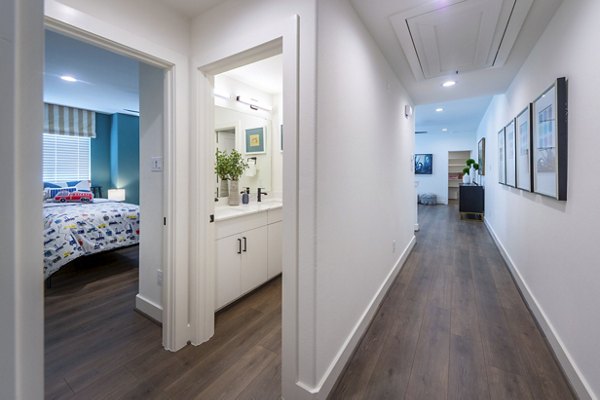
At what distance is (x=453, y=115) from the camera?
605 cm

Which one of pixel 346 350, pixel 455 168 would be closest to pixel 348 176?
pixel 346 350

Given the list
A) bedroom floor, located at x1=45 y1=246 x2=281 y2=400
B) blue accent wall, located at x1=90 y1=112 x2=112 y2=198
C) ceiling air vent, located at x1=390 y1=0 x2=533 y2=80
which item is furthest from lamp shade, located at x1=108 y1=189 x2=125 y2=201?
ceiling air vent, located at x1=390 y1=0 x2=533 y2=80

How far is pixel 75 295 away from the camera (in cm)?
263

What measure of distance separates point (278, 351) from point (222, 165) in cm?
191

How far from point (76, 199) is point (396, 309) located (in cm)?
507

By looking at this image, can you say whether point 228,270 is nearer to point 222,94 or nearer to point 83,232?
point 222,94

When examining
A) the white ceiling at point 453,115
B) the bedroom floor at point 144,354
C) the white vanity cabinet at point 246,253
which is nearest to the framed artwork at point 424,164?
the white ceiling at point 453,115

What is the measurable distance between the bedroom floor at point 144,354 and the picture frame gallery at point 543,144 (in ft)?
7.24

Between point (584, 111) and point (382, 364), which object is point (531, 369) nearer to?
point (382, 364)

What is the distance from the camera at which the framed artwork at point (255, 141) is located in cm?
332

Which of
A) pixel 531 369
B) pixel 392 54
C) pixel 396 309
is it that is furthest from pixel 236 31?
pixel 531 369

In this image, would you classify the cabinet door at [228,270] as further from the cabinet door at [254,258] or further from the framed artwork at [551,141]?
the framed artwork at [551,141]

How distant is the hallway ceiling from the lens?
5.50ft

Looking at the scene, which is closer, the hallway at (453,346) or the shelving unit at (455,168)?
the hallway at (453,346)
